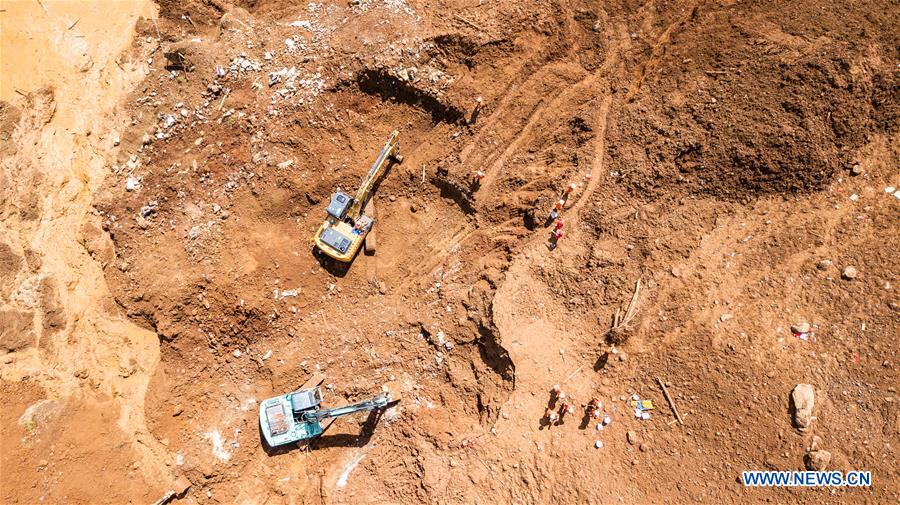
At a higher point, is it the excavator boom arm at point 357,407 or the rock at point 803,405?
the rock at point 803,405

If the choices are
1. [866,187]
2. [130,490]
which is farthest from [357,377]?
[866,187]

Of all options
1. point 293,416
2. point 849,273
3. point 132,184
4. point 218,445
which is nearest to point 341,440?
point 293,416

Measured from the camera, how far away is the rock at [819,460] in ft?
27.9

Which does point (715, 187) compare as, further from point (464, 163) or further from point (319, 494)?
point (319, 494)

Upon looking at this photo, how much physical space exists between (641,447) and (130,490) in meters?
11.6

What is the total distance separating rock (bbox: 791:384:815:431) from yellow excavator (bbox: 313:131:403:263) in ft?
32.2

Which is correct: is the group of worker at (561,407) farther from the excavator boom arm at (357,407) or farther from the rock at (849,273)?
the rock at (849,273)

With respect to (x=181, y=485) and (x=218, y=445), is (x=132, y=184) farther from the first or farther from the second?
(x=181, y=485)

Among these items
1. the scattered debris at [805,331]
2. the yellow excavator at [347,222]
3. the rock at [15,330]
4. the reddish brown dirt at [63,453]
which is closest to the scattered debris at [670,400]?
the scattered debris at [805,331]

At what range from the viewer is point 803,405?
8766 millimetres

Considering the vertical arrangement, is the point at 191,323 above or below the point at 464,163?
below

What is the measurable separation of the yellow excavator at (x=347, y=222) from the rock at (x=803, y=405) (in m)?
9.82

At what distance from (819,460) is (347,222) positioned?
1093 centimetres

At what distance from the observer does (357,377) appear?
1166 centimetres
